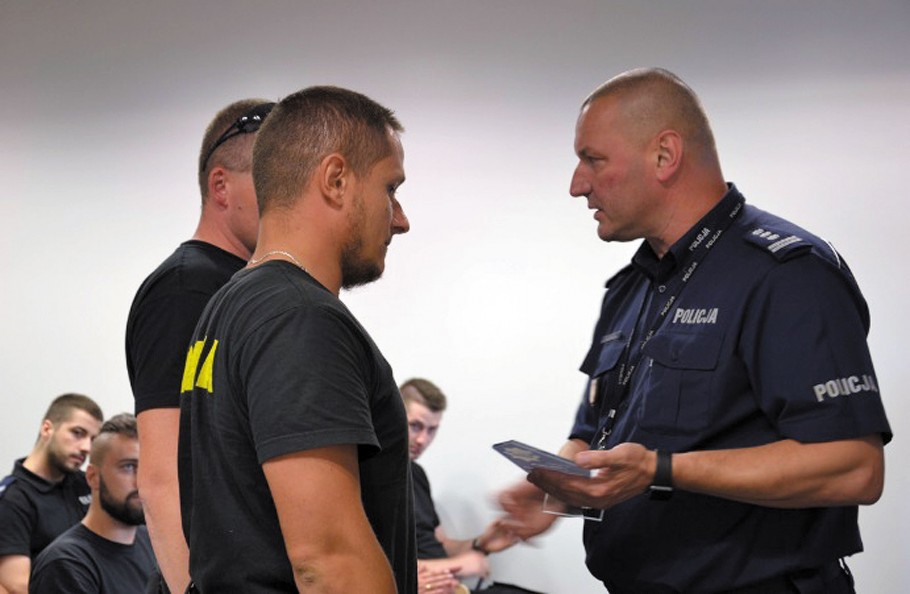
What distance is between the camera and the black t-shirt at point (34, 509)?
14.4 feet

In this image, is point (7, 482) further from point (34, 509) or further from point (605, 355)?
point (605, 355)

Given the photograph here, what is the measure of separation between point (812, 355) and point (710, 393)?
0.62 feet

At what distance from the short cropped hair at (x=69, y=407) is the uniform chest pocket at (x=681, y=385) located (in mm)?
3370

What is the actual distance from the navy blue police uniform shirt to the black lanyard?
0.6 inches

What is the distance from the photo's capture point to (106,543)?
3.62 m

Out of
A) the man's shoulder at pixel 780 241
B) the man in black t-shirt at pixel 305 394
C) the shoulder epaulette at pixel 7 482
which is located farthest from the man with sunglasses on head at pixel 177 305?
the shoulder epaulette at pixel 7 482

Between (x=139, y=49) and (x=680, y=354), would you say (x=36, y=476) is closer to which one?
(x=139, y=49)

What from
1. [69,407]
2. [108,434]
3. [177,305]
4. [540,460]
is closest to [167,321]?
[177,305]

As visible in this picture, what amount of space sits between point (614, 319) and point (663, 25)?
266 cm

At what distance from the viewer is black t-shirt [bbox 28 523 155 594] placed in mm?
3441

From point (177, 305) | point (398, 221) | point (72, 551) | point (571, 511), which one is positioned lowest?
point (72, 551)

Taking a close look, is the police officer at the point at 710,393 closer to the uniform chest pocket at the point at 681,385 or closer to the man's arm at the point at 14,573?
the uniform chest pocket at the point at 681,385

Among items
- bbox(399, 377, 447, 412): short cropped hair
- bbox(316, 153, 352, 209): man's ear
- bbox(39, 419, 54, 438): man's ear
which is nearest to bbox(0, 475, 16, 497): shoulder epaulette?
bbox(39, 419, 54, 438): man's ear

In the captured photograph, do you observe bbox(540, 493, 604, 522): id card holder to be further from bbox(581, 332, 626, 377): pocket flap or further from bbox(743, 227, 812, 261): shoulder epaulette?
bbox(743, 227, 812, 261): shoulder epaulette
